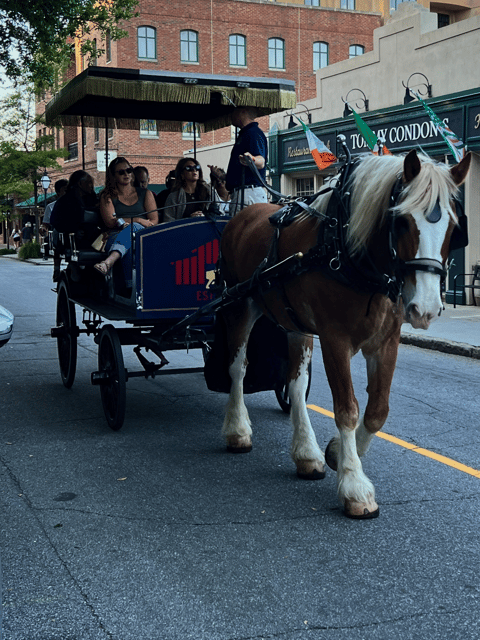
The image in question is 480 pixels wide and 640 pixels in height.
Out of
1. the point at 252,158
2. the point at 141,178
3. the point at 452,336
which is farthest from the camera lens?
the point at 452,336

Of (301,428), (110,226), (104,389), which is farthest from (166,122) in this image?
(301,428)

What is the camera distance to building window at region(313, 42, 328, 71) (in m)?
42.2

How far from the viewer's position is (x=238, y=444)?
18.6 feet

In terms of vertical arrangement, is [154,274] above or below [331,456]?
above

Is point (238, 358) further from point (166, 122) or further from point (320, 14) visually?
point (320, 14)

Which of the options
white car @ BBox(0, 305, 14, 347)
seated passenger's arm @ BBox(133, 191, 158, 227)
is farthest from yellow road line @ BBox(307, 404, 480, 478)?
white car @ BBox(0, 305, 14, 347)

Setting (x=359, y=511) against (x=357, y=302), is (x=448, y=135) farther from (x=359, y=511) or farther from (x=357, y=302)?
(x=359, y=511)

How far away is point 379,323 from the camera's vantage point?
14.3 ft

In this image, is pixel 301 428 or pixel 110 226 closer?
pixel 301 428

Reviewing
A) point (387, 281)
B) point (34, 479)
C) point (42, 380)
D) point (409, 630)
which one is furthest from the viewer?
point (42, 380)

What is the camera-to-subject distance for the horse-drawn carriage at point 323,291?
385cm

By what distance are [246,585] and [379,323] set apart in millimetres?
1650

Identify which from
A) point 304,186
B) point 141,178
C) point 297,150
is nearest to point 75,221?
point 141,178

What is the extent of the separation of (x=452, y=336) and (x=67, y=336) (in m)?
6.25
